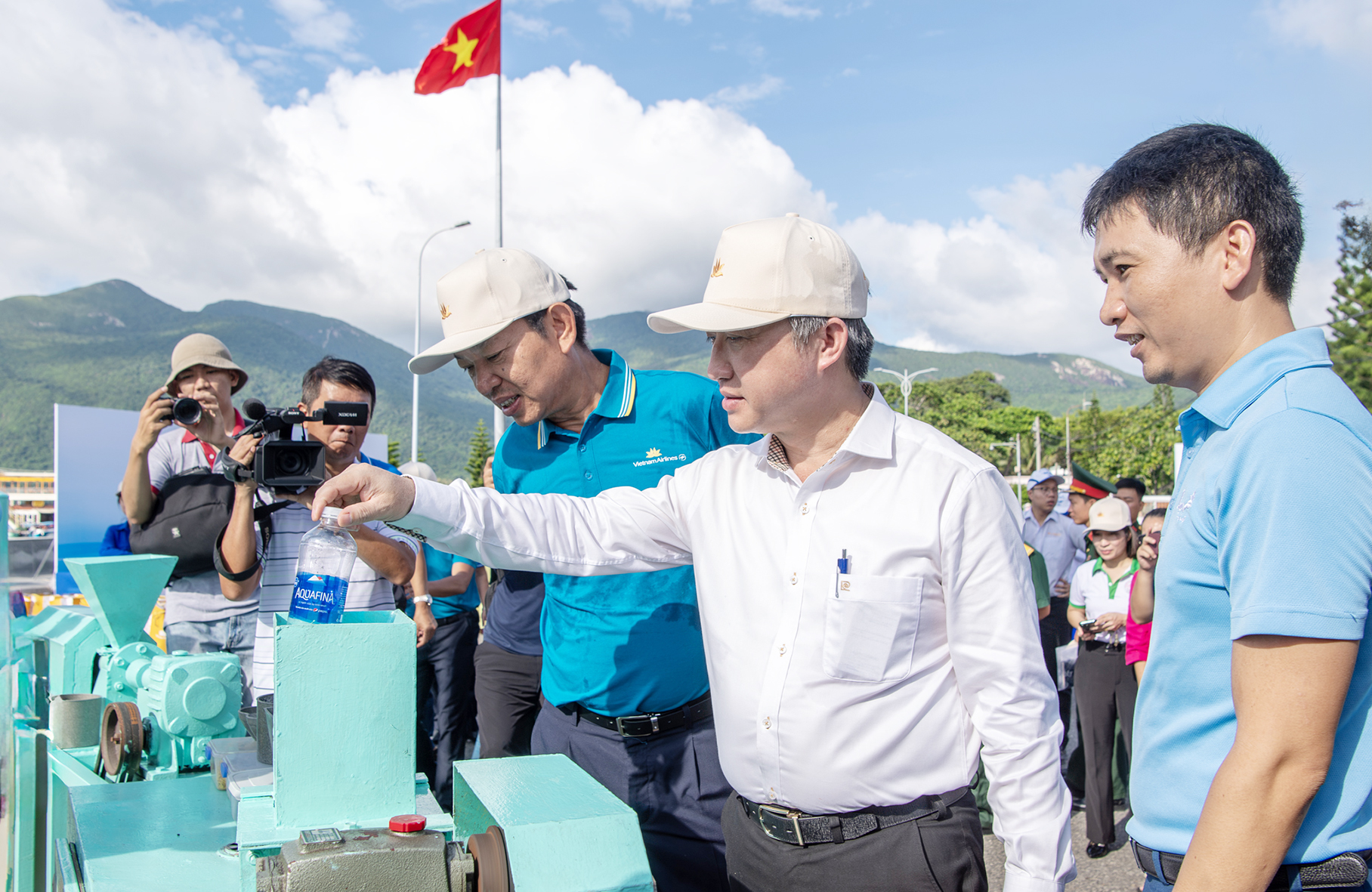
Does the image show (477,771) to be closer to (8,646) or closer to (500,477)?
(8,646)

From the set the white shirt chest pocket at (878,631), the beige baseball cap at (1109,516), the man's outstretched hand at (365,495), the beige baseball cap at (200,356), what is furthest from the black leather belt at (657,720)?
the beige baseball cap at (1109,516)

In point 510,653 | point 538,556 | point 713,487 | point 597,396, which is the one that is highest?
point 597,396

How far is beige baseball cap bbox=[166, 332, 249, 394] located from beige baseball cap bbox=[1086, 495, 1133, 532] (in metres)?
4.94

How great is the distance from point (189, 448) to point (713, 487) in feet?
10.1

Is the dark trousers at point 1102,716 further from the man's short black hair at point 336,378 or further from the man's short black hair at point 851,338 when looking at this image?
the man's short black hair at point 336,378

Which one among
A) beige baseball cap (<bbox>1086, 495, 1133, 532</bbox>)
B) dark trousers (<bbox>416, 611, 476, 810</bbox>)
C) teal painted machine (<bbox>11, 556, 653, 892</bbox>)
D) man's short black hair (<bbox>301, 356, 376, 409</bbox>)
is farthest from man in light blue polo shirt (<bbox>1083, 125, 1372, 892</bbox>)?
beige baseball cap (<bbox>1086, 495, 1133, 532</bbox>)

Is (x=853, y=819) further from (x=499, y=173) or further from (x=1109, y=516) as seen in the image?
(x=499, y=173)

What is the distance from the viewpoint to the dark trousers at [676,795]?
2420 mm

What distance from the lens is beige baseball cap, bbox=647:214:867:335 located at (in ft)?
5.99

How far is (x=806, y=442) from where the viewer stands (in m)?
1.97

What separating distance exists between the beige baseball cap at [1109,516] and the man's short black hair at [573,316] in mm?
4072

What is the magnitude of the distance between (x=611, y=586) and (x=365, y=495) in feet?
2.96

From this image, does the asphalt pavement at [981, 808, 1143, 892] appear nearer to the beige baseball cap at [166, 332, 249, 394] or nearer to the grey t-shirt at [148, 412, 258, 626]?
the grey t-shirt at [148, 412, 258, 626]

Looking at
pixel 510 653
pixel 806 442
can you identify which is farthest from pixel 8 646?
pixel 510 653
